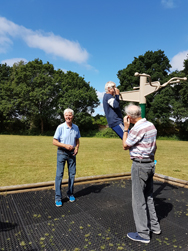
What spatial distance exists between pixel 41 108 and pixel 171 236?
3340 cm

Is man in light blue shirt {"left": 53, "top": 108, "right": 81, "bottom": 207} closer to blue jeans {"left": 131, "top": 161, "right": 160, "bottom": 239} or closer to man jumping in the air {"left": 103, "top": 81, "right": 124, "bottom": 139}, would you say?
man jumping in the air {"left": 103, "top": 81, "right": 124, "bottom": 139}

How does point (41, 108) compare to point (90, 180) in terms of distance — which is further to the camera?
point (41, 108)

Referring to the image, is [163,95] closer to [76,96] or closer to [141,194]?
[76,96]

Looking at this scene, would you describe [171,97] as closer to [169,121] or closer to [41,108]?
[169,121]

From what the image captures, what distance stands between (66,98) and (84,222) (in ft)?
107

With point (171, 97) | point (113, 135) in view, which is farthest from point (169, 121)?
point (113, 135)

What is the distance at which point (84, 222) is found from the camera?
3.10m

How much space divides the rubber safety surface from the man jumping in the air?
1.50 meters

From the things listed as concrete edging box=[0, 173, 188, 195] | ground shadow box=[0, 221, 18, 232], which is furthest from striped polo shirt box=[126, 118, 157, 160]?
concrete edging box=[0, 173, 188, 195]

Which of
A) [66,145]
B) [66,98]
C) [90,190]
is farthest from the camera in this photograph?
[66,98]

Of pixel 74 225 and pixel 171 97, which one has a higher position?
pixel 171 97

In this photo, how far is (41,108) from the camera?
34.1 metres

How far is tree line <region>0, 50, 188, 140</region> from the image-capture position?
32.4m

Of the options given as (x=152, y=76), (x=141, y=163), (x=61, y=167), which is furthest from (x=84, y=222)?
(x=152, y=76)
